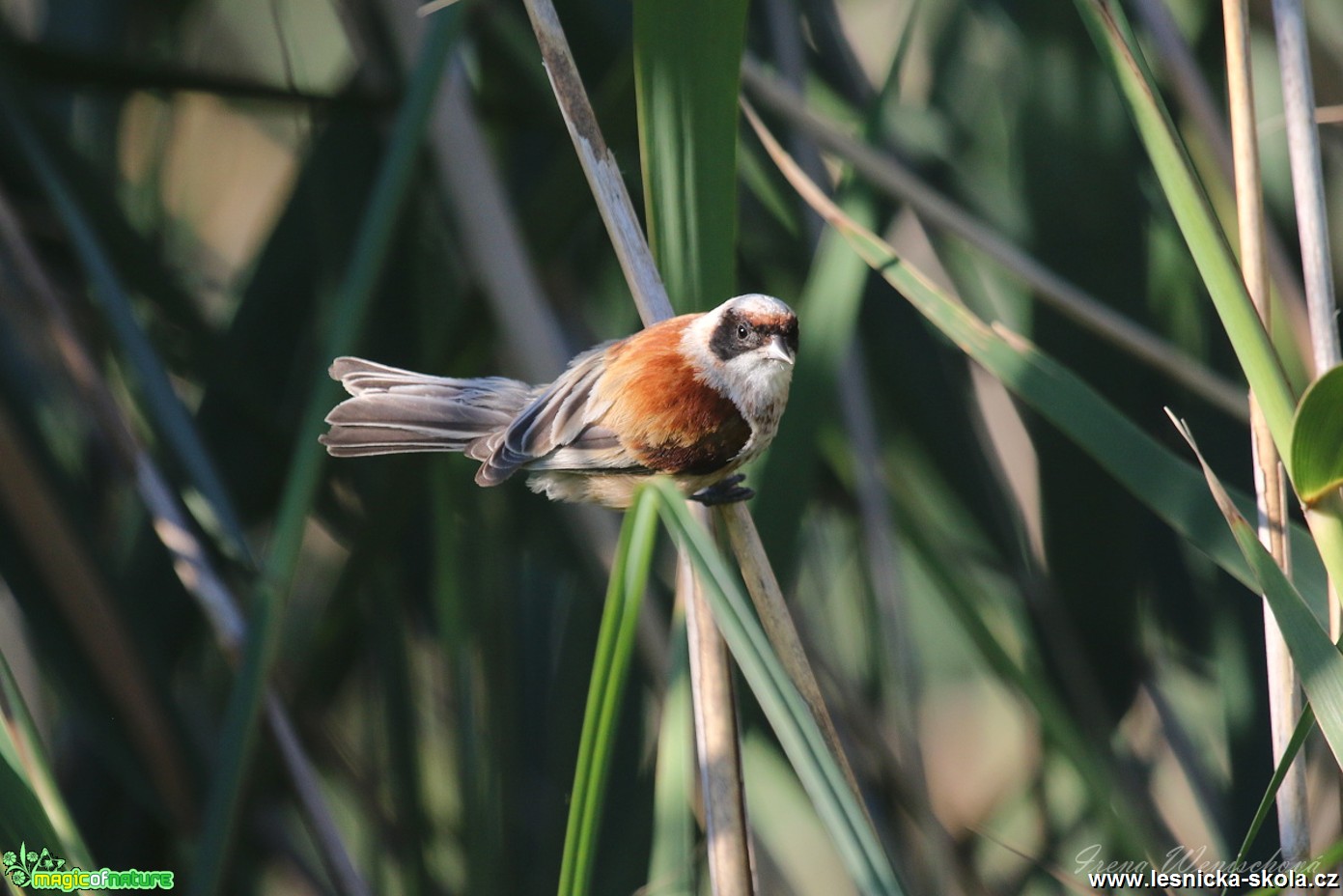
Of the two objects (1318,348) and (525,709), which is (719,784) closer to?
(1318,348)

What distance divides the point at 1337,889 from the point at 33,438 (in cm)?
235

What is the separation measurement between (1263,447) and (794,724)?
2.60 feet

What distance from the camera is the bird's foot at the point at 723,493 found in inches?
60.9

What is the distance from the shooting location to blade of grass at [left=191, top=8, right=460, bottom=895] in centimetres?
152

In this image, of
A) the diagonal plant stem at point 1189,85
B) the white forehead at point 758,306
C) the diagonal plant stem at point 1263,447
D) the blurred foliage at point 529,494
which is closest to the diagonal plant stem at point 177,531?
the blurred foliage at point 529,494

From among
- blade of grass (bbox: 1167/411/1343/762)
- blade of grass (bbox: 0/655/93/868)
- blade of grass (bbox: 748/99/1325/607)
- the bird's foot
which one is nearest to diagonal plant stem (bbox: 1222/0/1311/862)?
blade of grass (bbox: 748/99/1325/607)

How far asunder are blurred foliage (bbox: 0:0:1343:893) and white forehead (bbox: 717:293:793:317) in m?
0.14

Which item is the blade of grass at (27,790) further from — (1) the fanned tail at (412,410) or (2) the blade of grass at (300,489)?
(1) the fanned tail at (412,410)

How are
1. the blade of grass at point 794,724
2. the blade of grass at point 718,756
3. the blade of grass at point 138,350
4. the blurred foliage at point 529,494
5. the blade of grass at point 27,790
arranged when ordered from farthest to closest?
the blurred foliage at point 529,494, the blade of grass at point 138,350, the blade of grass at point 718,756, the blade of grass at point 27,790, the blade of grass at point 794,724

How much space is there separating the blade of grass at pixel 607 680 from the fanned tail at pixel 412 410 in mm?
827

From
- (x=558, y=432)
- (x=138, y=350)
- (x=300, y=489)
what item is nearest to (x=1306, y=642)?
(x=558, y=432)

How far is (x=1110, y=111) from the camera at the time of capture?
7.23 feet

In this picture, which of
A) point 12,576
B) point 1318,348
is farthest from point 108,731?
point 1318,348

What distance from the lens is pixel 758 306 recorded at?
163cm
